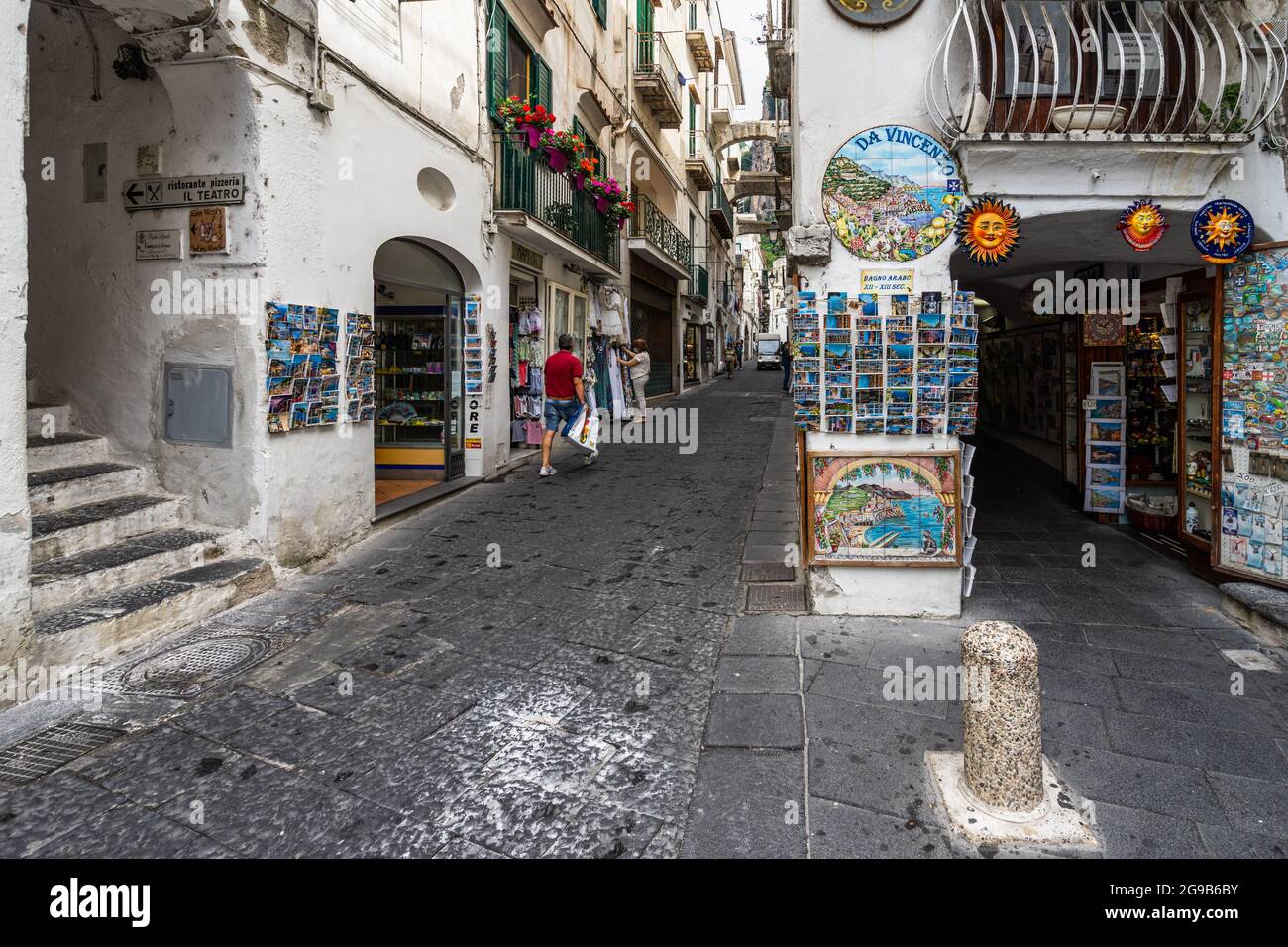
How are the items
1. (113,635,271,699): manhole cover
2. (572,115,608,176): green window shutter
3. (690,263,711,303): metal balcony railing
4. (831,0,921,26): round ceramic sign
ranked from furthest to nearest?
(690,263,711,303): metal balcony railing, (572,115,608,176): green window shutter, (831,0,921,26): round ceramic sign, (113,635,271,699): manhole cover

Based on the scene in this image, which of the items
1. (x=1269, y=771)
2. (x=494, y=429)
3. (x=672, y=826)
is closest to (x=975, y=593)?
(x=1269, y=771)

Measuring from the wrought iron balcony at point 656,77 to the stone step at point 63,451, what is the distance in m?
15.7

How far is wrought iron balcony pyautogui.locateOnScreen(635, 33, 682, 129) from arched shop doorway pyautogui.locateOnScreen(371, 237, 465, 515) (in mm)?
11595

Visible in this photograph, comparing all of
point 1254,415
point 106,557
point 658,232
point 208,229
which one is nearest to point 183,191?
point 208,229

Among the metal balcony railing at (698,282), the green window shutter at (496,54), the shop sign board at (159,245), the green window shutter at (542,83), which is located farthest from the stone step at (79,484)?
the metal balcony railing at (698,282)

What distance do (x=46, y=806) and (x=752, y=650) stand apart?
3.32 metres

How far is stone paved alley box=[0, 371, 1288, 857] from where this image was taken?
2.80 meters

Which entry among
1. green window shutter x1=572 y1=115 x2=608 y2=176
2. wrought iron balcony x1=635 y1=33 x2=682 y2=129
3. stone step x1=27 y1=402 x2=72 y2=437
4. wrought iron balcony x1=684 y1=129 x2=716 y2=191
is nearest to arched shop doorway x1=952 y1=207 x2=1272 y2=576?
stone step x1=27 y1=402 x2=72 y2=437

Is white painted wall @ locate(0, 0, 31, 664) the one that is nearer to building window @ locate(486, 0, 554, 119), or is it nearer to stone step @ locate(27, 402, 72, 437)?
stone step @ locate(27, 402, 72, 437)

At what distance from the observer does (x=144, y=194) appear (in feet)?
18.5

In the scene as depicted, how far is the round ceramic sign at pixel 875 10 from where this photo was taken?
16.1 feet

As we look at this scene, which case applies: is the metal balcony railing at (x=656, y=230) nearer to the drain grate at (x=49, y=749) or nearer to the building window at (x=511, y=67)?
the building window at (x=511, y=67)

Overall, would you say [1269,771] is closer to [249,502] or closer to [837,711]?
[837,711]

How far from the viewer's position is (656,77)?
18109mm
